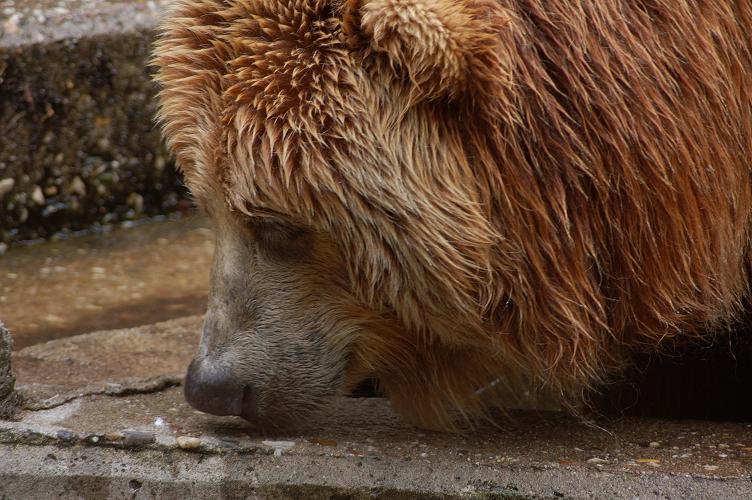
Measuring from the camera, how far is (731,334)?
3.14m

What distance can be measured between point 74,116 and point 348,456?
3.07 metres

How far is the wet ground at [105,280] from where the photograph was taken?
4.55 meters

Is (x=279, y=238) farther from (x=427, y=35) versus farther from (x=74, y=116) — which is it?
(x=74, y=116)

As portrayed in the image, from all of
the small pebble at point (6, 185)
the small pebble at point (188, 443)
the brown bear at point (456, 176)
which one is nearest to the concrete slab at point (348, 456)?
the small pebble at point (188, 443)

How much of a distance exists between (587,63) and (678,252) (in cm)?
49

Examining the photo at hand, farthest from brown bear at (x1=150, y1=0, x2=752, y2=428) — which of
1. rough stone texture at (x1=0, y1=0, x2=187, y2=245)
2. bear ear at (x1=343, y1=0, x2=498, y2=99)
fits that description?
rough stone texture at (x1=0, y1=0, x2=187, y2=245)

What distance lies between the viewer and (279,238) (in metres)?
2.71

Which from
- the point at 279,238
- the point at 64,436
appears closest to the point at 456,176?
the point at 279,238

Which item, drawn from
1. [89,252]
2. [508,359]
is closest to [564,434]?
[508,359]

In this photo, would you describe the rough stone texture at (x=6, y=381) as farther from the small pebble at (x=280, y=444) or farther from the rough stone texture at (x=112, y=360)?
the small pebble at (x=280, y=444)

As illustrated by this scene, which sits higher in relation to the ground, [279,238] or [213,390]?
[279,238]

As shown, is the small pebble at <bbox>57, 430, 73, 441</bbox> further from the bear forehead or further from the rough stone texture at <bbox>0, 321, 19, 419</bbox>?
the bear forehead

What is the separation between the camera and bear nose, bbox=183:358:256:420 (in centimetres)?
275

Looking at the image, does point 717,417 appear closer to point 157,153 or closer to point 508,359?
point 508,359
